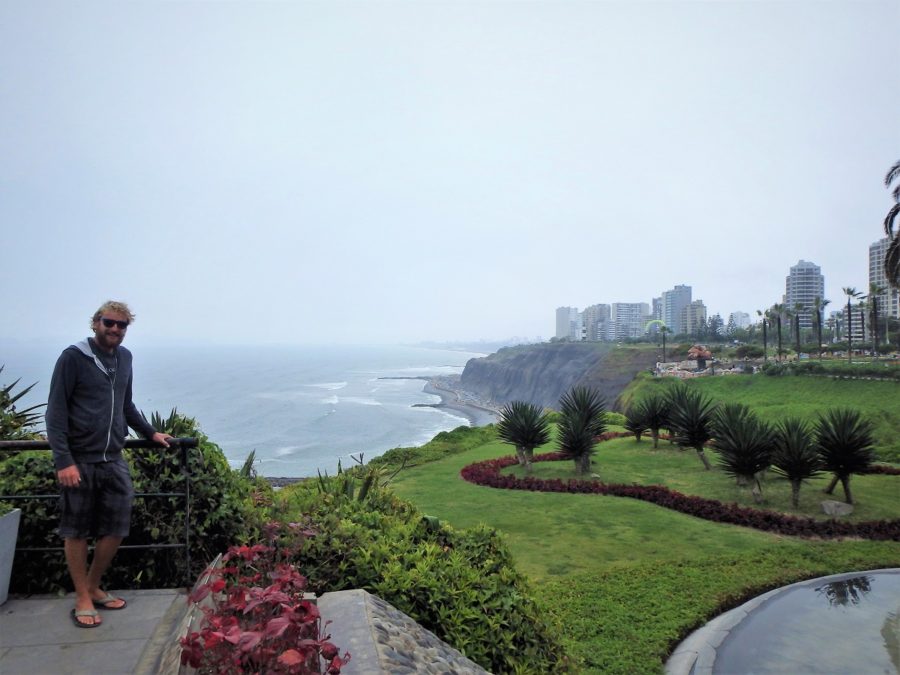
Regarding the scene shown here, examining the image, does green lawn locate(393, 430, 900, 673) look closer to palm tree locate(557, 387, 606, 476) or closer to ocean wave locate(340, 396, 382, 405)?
palm tree locate(557, 387, 606, 476)

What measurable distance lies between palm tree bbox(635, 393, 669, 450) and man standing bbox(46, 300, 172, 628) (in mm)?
14391

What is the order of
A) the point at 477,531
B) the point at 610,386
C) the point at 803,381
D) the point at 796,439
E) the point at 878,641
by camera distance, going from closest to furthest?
the point at 477,531, the point at 878,641, the point at 796,439, the point at 803,381, the point at 610,386

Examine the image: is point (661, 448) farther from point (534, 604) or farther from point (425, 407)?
point (425, 407)

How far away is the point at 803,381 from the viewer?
3659 cm

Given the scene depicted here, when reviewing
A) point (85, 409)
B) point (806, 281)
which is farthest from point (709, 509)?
point (806, 281)

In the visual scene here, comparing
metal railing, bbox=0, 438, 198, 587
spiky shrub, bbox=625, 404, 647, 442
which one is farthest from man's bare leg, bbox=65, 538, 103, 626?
spiky shrub, bbox=625, 404, 647, 442

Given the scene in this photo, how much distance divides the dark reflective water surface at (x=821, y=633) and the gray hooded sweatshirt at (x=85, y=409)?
17.0 ft

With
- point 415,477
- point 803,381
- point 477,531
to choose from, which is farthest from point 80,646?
point 803,381

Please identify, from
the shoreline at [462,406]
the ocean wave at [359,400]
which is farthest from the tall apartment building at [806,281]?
the ocean wave at [359,400]

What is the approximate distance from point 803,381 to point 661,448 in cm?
2690

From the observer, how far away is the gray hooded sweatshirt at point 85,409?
3297 mm

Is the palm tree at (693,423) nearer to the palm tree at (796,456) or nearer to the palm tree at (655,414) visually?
the palm tree at (655,414)

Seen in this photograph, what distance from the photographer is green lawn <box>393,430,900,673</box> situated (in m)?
5.60

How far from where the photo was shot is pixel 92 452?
3434 mm
